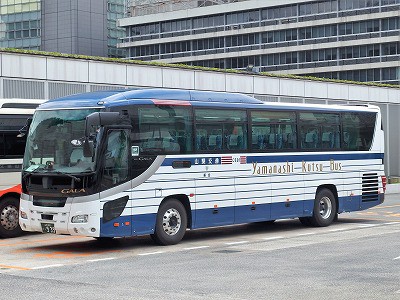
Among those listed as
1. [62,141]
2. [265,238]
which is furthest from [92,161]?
[265,238]

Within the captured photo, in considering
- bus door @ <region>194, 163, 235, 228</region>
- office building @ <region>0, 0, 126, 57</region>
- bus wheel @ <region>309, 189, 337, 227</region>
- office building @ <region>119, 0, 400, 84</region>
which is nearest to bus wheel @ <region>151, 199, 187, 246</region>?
bus door @ <region>194, 163, 235, 228</region>

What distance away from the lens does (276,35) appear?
10500 centimetres

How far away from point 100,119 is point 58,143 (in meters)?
1.12

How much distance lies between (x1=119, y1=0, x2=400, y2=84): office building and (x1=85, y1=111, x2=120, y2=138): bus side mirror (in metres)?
81.2

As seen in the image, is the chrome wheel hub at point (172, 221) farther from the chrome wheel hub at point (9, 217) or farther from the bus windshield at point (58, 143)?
the chrome wheel hub at point (9, 217)

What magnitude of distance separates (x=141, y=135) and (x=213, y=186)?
98.7 inches

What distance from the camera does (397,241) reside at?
19.2 m

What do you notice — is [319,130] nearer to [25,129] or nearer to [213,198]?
[213,198]

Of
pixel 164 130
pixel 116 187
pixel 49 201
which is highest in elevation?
pixel 164 130

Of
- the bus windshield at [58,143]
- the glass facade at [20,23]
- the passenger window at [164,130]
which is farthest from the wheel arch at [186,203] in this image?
the glass facade at [20,23]

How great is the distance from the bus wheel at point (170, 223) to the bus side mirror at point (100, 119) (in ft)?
7.77

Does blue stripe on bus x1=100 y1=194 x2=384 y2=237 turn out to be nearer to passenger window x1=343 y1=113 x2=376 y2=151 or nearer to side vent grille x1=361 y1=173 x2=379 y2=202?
side vent grille x1=361 y1=173 x2=379 y2=202

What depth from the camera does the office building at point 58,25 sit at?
→ 101125 millimetres

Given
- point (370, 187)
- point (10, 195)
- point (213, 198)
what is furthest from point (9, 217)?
point (370, 187)
